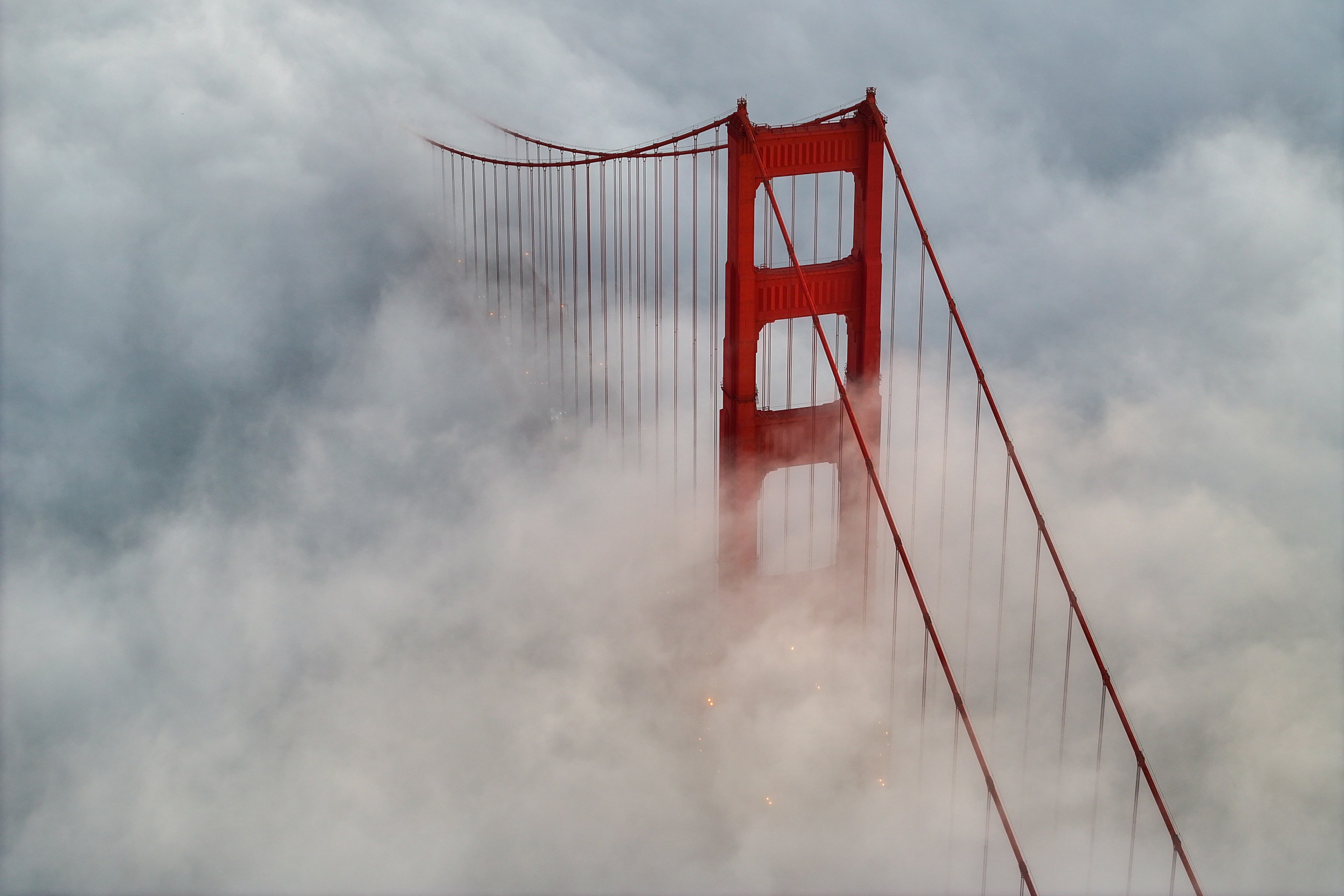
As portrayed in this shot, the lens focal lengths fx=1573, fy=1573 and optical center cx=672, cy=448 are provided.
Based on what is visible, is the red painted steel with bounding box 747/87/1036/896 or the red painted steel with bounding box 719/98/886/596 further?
the red painted steel with bounding box 719/98/886/596

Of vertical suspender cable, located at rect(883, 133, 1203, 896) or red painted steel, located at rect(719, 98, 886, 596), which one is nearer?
vertical suspender cable, located at rect(883, 133, 1203, 896)

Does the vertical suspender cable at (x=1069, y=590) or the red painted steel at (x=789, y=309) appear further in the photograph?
the red painted steel at (x=789, y=309)

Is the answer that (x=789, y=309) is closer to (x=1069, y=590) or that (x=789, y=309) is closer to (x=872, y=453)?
(x=872, y=453)

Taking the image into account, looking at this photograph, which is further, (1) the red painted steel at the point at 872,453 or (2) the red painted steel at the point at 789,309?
(2) the red painted steel at the point at 789,309

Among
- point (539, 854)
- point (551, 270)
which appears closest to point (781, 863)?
point (539, 854)

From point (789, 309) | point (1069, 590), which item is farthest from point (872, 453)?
point (1069, 590)

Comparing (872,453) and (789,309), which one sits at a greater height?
(789,309)

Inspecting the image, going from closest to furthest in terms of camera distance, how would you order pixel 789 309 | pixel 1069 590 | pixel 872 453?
pixel 1069 590
pixel 789 309
pixel 872 453

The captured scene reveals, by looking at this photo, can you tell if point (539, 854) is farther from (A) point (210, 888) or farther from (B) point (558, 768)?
(A) point (210, 888)
